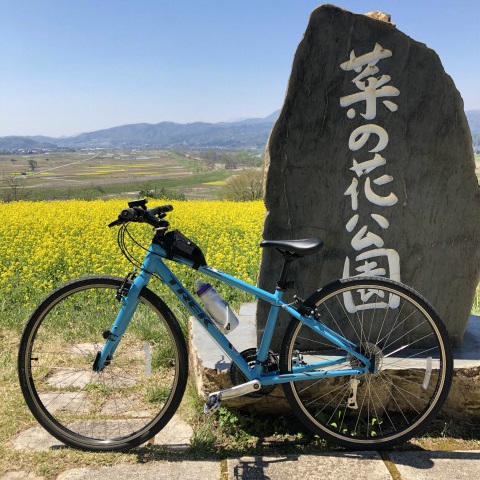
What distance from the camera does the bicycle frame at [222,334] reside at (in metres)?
2.50

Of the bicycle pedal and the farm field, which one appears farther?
the farm field

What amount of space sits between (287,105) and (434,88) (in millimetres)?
919

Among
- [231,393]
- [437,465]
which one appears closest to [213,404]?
[231,393]

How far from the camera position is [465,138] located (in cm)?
292

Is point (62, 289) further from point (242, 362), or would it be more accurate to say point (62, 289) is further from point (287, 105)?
point (287, 105)

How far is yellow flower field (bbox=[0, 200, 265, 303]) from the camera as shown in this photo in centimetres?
618

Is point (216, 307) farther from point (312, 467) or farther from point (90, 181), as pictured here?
point (90, 181)

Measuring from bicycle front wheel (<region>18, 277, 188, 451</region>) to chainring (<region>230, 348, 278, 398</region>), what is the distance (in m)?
0.33

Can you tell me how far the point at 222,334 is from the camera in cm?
260

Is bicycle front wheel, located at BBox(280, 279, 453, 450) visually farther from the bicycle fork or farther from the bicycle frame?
the bicycle fork

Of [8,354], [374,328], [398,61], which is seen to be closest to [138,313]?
[8,354]

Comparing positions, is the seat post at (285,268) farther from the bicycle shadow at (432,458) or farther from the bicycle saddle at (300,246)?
the bicycle shadow at (432,458)

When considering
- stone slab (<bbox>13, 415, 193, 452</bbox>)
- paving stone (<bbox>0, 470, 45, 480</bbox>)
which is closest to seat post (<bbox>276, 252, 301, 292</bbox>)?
stone slab (<bbox>13, 415, 193, 452</bbox>)

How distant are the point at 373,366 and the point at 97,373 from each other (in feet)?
5.28
